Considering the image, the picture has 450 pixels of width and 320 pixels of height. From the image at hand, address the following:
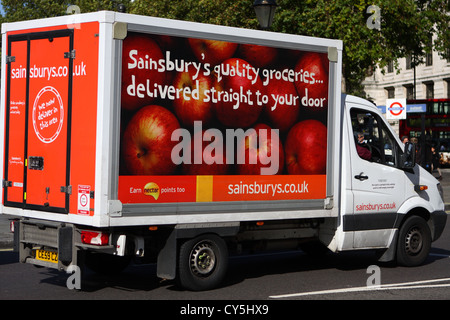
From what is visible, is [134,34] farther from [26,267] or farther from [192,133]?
[26,267]

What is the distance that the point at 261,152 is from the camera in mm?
9195

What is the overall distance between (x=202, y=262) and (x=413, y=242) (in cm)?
356

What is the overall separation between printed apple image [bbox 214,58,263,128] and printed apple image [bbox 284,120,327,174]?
2.05 feet

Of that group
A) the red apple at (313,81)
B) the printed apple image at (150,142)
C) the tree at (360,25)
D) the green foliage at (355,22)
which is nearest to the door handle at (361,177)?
the red apple at (313,81)

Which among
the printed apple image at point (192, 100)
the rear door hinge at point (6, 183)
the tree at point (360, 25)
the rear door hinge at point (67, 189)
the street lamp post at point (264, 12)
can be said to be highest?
the tree at point (360, 25)

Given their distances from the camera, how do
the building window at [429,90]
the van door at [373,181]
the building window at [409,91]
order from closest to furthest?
the van door at [373,181]
the building window at [429,90]
the building window at [409,91]

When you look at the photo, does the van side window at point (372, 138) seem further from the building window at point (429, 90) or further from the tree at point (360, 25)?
the building window at point (429, 90)

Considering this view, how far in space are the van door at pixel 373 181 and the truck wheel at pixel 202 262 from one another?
6.35 ft

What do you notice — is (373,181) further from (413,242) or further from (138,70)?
(138,70)

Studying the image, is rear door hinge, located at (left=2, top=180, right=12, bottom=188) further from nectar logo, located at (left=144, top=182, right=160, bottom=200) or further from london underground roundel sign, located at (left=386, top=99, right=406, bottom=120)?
london underground roundel sign, located at (left=386, top=99, right=406, bottom=120)

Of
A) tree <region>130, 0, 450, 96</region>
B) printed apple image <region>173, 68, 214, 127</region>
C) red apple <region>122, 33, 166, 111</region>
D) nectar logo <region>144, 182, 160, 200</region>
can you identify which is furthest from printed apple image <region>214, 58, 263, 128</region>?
tree <region>130, 0, 450, 96</region>

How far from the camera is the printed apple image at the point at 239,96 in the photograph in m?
8.86

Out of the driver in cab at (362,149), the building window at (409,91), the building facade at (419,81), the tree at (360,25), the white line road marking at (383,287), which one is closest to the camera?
the white line road marking at (383,287)

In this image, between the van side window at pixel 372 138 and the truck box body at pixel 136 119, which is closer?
the truck box body at pixel 136 119
